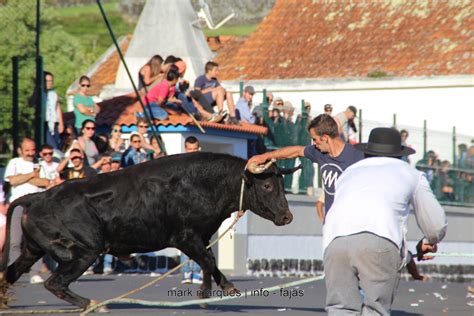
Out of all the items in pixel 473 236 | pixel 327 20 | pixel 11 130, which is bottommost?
pixel 473 236

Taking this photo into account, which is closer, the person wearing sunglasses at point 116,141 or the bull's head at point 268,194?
the bull's head at point 268,194

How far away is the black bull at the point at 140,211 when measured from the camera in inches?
544

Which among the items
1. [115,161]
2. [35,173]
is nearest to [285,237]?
[115,161]

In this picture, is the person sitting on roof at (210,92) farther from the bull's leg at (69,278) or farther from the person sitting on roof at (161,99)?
the bull's leg at (69,278)

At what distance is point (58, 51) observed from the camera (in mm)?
79562

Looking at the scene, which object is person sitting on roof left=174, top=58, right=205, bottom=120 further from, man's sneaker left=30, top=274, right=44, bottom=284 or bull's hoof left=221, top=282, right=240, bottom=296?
bull's hoof left=221, top=282, right=240, bottom=296

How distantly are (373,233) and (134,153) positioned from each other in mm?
12106

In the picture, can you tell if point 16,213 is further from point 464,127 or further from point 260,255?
point 464,127

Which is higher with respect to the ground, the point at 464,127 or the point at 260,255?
the point at 464,127

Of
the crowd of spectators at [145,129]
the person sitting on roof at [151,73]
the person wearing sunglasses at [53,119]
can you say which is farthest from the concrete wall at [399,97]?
the person wearing sunglasses at [53,119]

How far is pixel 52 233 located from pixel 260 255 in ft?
36.7

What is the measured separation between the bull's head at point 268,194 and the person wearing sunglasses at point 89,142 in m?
6.51

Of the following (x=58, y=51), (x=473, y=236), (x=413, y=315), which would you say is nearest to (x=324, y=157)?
(x=413, y=315)

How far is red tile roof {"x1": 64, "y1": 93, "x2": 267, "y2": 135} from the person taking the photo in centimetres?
2273
